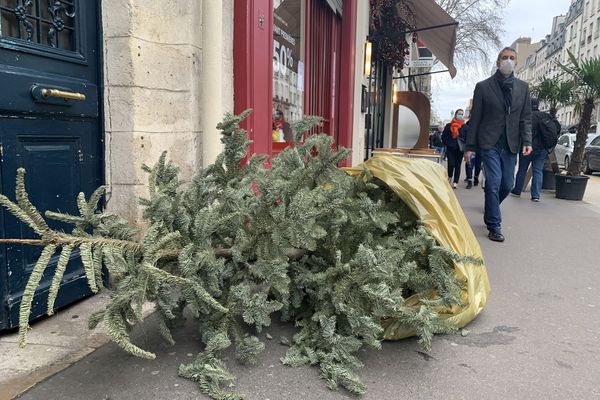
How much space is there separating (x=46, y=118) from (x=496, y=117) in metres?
4.42

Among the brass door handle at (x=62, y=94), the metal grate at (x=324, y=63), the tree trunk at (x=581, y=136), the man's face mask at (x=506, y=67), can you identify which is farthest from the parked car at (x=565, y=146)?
the brass door handle at (x=62, y=94)

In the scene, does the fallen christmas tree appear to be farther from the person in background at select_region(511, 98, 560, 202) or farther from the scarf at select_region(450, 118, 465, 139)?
the scarf at select_region(450, 118, 465, 139)

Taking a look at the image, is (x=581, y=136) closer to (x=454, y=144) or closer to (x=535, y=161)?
(x=535, y=161)

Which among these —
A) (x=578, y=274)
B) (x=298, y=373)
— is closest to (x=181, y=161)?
(x=298, y=373)

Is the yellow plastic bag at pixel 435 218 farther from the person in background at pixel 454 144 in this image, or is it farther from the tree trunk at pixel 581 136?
the person in background at pixel 454 144

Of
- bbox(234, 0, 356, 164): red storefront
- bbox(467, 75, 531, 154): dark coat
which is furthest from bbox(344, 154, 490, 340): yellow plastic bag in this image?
bbox(467, 75, 531, 154): dark coat

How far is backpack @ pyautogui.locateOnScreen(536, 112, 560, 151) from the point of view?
8469 millimetres

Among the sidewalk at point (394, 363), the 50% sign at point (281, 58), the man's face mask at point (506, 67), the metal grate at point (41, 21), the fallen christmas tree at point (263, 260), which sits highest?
the 50% sign at point (281, 58)

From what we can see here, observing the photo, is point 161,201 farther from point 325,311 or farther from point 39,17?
point 39,17

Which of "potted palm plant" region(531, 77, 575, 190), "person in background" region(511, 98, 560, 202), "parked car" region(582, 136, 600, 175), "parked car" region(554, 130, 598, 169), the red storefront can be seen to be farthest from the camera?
"parked car" region(554, 130, 598, 169)

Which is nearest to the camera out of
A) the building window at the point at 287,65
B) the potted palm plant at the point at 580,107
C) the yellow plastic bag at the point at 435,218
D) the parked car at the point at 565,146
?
the yellow plastic bag at the point at 435,218

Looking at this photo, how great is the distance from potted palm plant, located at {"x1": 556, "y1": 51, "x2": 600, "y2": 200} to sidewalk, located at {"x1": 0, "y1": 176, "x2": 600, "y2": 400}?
6.52m

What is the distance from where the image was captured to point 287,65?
5922 millimetres

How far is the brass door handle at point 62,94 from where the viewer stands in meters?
2.56
